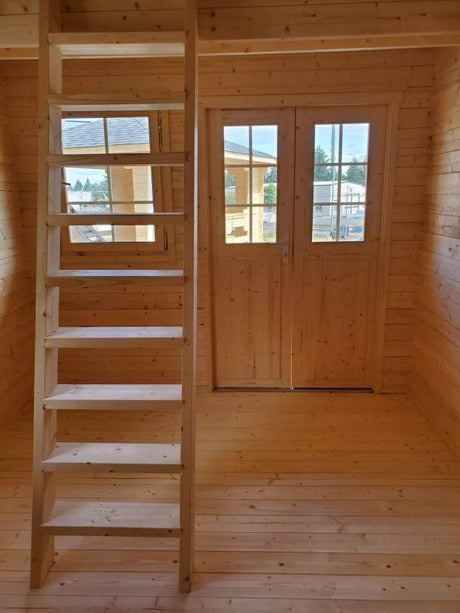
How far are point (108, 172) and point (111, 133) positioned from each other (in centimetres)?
26

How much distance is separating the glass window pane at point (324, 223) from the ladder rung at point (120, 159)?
1.73 meters

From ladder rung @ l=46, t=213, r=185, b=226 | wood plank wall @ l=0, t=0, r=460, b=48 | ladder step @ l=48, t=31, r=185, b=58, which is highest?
wood plank wall @ l=0, t=0, r=460, b=48

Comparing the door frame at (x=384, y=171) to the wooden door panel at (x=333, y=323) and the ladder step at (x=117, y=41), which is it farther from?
the ladder step at (x=117, y=41)

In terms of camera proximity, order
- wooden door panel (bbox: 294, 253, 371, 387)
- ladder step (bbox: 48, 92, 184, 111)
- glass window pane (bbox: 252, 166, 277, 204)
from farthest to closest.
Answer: wooden door panel (bbox: 294, 253, 371, 387) → glass window pane (bbox: 252, 166, 277, 204) → ladder step (bbox: 48, 92, 184, 111)

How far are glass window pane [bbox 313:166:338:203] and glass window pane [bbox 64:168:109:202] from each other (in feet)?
4.88

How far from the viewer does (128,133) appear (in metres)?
2.98

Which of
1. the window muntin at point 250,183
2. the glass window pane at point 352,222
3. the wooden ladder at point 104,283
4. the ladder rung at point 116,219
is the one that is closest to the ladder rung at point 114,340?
the wooden ladder at point 104,283

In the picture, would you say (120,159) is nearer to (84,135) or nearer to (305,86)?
(84,135)

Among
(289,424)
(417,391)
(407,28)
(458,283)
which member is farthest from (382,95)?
(289,424)

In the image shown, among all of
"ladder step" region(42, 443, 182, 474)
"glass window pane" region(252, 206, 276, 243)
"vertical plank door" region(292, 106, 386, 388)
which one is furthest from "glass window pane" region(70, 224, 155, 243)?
"ladder step" region(42, 443, 182, 474)

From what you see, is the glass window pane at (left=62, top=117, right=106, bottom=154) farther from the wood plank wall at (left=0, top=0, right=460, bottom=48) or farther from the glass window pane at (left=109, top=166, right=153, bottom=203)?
the wood plank wall at (left=0, top=0, right=460, bottom=48)

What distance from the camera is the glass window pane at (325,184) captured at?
305 centimetres

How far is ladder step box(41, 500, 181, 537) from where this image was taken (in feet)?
5.43

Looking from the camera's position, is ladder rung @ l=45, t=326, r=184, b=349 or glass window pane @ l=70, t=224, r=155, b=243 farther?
Answer: glass window pane @ l=70, t=224, r=155, b=243
